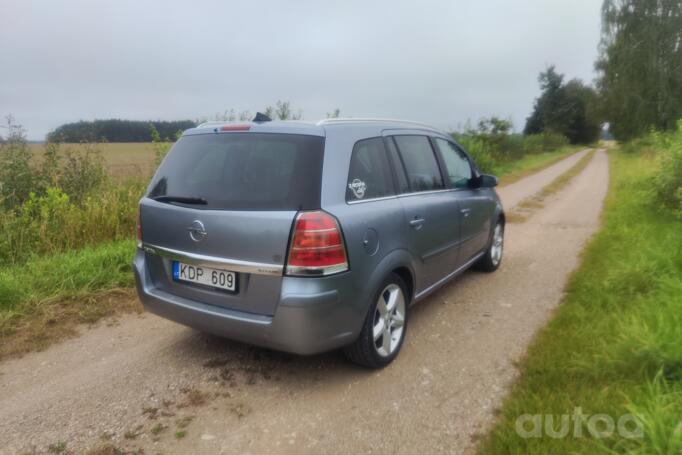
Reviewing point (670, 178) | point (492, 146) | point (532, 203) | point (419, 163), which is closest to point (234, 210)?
point (419, 163)

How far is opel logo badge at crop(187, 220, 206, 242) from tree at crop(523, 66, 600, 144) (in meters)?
61.9

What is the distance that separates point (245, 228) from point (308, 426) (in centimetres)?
121

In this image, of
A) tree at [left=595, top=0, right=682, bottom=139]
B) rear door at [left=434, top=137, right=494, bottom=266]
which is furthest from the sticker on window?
tree at [left=595, top=0, right=682, bottom=139]

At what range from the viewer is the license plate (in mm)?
Result: 2793

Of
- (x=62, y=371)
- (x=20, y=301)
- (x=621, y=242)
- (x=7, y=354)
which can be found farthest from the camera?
(x=621, y=242)

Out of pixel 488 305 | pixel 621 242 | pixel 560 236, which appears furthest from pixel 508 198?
pixel 488 305

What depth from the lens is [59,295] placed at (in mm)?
4250

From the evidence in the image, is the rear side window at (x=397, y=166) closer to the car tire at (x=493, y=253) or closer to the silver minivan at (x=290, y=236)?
the silver minivan at (x=290, y=236)

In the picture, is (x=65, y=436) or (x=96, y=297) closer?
(x=65, y=436)

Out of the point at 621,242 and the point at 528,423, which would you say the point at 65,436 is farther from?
the point at 621,242

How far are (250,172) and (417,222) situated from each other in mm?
1337

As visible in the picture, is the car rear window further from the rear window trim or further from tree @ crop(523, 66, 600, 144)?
tree @ crop(523, 66, 600, 144)

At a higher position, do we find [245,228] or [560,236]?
[245,228]

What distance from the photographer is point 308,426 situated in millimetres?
2584
